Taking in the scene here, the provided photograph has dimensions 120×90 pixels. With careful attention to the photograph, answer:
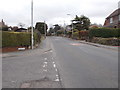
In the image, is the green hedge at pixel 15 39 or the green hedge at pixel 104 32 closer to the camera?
the green hedge at pixel 15 39

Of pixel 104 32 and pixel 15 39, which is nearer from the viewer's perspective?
pixel 15 39

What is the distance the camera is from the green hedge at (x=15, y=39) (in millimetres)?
17203

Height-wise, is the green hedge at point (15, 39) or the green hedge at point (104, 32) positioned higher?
the green hedge at point (104, 32)

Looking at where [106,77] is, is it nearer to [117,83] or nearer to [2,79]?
[117,83]

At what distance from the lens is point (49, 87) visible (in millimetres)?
5504

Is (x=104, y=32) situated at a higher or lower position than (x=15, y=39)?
higher

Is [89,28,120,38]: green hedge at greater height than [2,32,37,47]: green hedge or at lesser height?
greater

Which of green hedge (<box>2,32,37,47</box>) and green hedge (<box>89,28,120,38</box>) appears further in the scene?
green hedge (<box>89,28,120,38</box>)

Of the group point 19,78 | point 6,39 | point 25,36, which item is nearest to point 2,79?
point 19,78

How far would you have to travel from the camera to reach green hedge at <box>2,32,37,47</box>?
17203 mm

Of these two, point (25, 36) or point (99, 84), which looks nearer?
point (99, 84)

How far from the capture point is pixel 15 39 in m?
18.0

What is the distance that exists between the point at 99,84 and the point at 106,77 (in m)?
1.07

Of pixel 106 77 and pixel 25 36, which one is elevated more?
pixel 25 36
